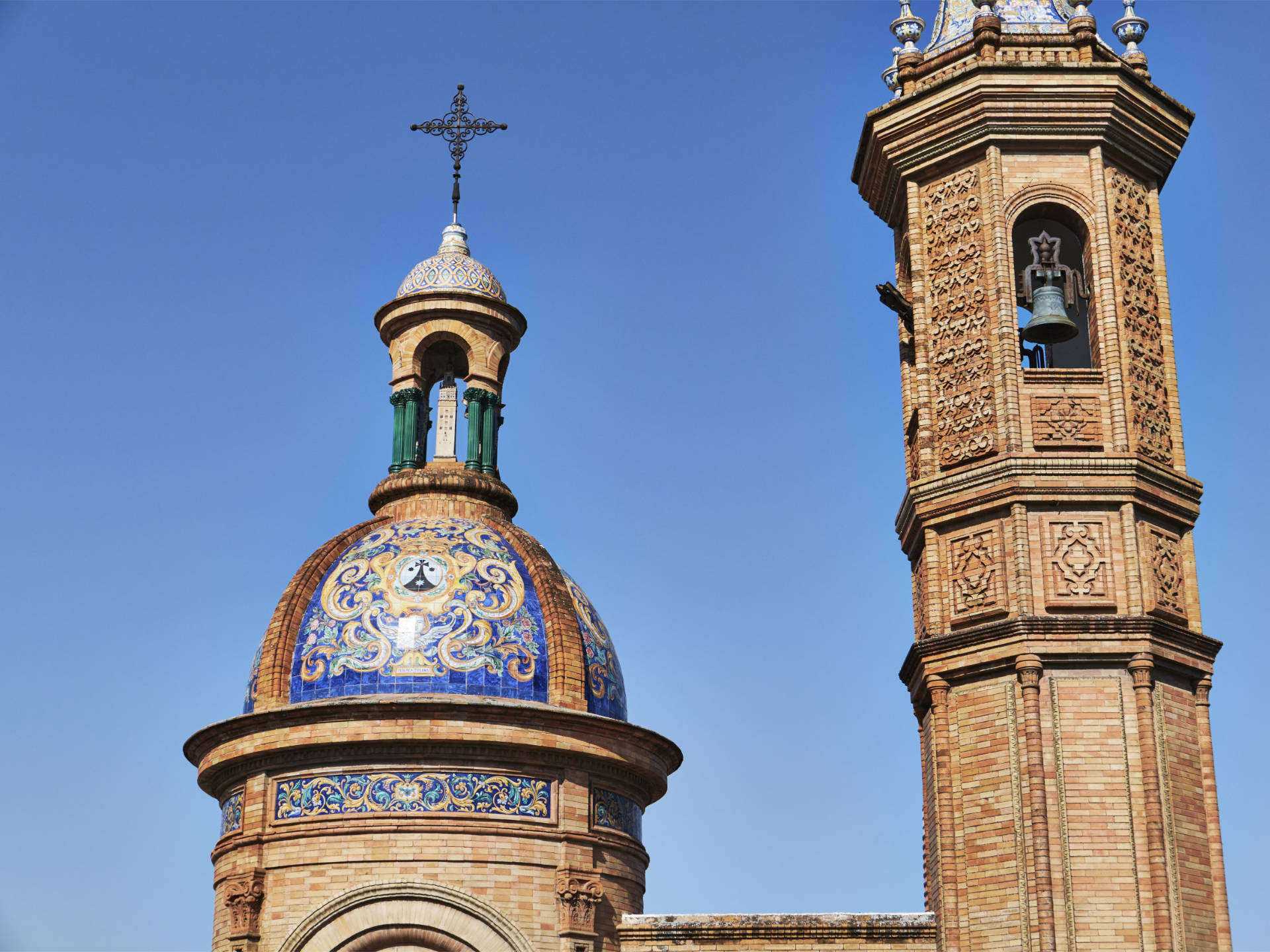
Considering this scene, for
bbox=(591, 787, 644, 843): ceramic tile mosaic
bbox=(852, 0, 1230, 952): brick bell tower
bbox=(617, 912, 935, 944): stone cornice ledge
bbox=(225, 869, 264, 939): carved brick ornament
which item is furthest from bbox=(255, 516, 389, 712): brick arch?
bbox=(852, 0, 1230, 952): brick bell tower

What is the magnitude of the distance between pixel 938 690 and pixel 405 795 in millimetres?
8008

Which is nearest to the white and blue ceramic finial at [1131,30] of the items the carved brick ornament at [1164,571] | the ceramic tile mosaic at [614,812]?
the carved brick ornament at [1164,571]

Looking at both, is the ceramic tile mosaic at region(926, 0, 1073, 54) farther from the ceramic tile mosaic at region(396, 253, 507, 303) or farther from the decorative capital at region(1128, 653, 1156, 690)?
the ceramic tile mosaic at region(396, 253, 507, 303)

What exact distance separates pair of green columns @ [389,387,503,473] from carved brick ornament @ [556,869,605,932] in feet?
22.3

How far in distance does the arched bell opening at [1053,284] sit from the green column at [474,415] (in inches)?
386

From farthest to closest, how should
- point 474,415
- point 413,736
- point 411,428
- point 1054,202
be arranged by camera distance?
point 474,415 → point 411,428 → point 413,736 → point 1054,202

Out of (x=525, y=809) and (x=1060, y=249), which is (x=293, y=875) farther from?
(x=1060, y=249)

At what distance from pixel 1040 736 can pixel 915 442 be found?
11.3 feet

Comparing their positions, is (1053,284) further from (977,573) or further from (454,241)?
(454,241)

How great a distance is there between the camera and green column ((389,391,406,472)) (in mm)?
28016

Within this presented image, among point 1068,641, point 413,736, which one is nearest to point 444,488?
point 413,736

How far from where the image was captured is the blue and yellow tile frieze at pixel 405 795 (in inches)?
920

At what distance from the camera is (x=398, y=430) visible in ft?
92.7

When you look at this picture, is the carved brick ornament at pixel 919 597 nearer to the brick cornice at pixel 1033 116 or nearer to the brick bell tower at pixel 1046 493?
the brick bell tower at pixel 1046 493
